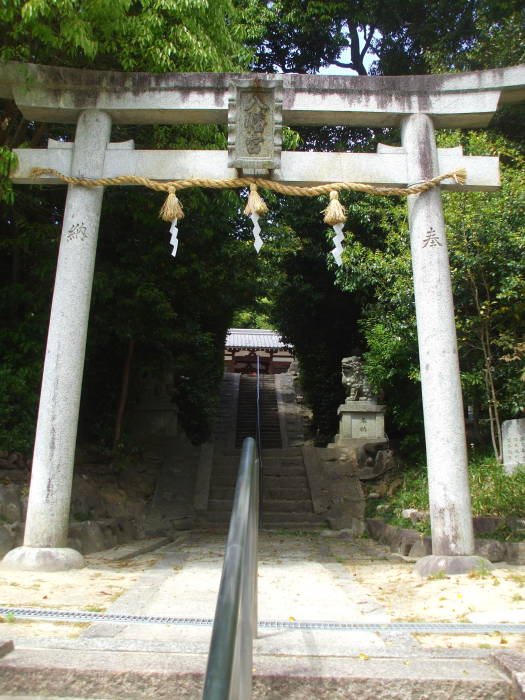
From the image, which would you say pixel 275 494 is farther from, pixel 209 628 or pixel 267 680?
pixel 267 680

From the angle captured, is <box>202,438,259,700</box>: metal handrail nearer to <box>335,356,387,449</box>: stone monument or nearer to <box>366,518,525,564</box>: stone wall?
<box>366,518,525,564</box>: stone wall

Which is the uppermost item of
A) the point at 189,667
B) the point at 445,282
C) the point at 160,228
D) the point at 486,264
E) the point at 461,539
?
the point at 160,228

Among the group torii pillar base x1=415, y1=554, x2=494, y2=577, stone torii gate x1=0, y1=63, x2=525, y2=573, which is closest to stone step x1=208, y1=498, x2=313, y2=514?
torii pillar base x1=415, y1=554, x2=494, y2=577

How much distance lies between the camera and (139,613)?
11.3ft

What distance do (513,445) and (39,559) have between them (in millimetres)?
5474

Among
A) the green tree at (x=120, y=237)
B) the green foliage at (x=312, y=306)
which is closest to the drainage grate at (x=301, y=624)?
the green tree at (x=120, y=237)

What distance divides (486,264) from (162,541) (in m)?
5.80

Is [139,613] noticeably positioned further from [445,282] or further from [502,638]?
[445,282]

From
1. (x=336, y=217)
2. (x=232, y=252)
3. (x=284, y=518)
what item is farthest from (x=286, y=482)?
(x=336, y=217)

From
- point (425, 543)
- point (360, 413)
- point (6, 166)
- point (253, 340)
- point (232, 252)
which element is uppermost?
point (253, 340)

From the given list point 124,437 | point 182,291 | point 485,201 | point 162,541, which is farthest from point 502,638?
point 124,437

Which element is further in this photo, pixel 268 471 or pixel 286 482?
pixel 268 471

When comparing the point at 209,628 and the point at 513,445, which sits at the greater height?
the point at 513,445

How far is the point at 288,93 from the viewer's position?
19.1 feet
